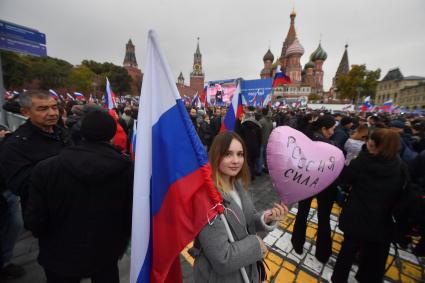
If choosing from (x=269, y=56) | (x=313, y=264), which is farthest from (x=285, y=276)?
(x=269, y=56)

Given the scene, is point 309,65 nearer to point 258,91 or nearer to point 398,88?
point 398,88

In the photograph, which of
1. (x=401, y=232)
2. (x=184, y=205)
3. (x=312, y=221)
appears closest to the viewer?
(x=184, y=205)

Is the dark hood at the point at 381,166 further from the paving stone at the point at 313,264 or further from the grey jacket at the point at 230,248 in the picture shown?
the paving stone at the point at 313,264

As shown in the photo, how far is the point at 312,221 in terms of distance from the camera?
3.95 metres

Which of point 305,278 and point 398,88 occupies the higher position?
point 398,88

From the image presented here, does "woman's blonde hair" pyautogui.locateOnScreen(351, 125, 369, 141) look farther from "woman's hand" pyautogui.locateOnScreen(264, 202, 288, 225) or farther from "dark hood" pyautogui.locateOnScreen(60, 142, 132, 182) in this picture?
"dark hood" pyautogui.locateOnScreen(60, 142, 132, 182)

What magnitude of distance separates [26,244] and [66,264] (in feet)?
7.72

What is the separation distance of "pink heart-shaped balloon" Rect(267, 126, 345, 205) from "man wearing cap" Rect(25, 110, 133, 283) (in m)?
1.17

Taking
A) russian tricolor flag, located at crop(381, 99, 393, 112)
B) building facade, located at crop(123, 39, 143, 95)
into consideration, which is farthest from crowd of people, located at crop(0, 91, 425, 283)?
building facade, located at crop(123, 39, 143, 95)

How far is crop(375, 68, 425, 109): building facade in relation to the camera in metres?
52.1

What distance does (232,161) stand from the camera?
1.46 metres

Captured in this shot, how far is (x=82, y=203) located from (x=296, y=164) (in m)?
1.62

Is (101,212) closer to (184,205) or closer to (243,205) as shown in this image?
(184,205)

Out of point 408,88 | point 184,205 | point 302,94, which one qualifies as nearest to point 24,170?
point 184,205
